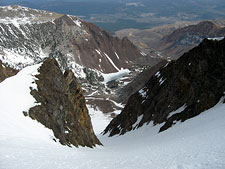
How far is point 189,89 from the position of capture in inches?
1634

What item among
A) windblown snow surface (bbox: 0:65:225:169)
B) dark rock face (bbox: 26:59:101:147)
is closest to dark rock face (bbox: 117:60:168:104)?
dark rock face (bbox: 26:59:101:147)

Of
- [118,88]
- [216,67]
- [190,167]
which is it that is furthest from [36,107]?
[118,88]

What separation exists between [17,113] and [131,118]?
132 ft

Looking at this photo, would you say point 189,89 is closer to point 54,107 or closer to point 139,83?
point 54,107

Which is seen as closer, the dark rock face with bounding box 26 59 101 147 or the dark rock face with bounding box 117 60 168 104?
the dark rock face with bounding box 26 59 101 147

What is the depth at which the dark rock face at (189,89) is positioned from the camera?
33906 millimetres

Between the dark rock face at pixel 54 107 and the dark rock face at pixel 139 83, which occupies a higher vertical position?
the dark rock face at pixel 54 107

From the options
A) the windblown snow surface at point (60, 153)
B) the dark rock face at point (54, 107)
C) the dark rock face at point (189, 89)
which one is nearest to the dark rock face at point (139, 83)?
the dark rock face at point (189, 89)

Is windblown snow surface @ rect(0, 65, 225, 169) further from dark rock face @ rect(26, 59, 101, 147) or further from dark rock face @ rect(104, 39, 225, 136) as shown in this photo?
dark rock face @ rect(104, 39, 225, 136)

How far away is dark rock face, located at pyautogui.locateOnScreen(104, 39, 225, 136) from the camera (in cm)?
3391

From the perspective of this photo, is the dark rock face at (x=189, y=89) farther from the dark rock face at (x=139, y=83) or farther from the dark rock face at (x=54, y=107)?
the dark rock face at (x=139, y=83)

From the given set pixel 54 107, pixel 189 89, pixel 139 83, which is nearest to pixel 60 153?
pixel 54 107

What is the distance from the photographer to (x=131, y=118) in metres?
59.6

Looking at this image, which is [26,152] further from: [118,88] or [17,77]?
[118,88]
